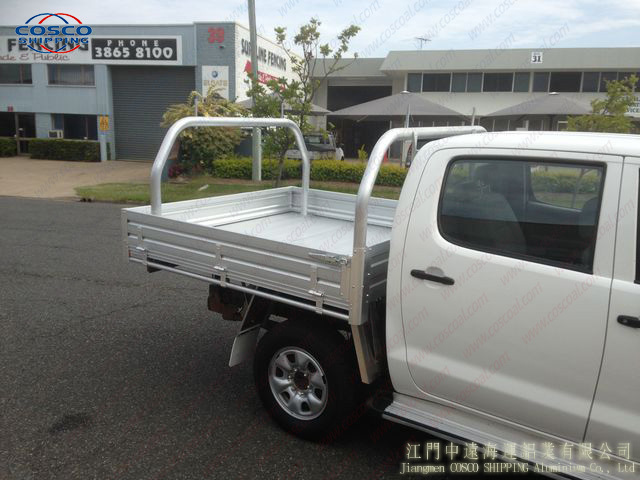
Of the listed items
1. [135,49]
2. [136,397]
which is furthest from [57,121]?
[136,397]

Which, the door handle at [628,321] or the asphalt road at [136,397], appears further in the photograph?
the asphalt road at [136,397]

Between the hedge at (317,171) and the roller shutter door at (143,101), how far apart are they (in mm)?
8557

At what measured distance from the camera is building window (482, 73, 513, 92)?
3259 cm

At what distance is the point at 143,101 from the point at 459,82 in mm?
17635

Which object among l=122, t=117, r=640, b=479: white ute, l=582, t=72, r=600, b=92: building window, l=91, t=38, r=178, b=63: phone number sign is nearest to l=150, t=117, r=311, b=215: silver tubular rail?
l=122, t=117, r=640, b=479: white ute

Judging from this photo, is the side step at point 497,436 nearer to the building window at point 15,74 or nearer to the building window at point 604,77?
the building window at point 15,74

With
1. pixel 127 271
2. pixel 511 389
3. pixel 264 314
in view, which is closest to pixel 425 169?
pixel 511 389

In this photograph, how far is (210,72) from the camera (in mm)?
24500

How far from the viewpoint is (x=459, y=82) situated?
3322 centimetres

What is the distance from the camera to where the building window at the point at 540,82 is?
106 ft

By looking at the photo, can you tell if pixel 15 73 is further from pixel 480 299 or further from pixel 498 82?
pixel 480 299

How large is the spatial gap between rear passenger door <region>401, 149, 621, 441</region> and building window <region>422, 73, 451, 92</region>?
1262 inches

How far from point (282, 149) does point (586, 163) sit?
42.0ft

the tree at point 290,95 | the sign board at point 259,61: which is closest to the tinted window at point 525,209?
the tree at point 290,95
